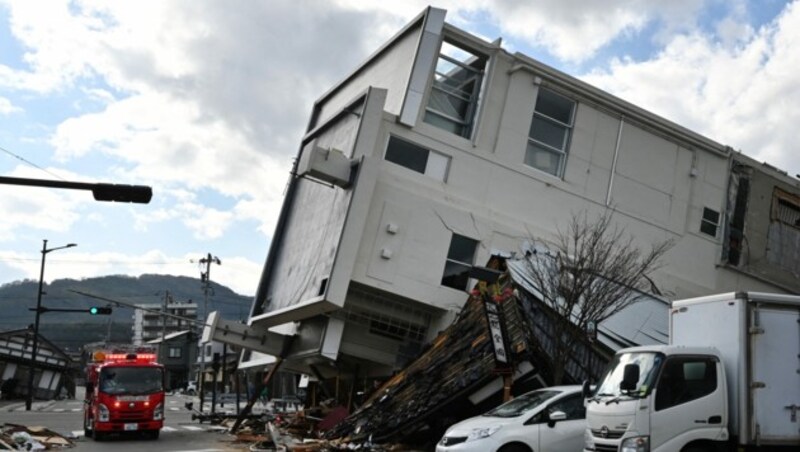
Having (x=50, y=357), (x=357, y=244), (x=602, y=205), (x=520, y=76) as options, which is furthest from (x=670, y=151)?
(x=50, y=357)

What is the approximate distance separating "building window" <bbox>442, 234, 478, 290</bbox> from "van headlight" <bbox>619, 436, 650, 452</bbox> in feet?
49.5

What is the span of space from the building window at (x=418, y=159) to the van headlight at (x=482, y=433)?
13496mm

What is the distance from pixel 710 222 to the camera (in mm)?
31062

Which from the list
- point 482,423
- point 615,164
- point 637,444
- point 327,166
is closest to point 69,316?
point 327,166

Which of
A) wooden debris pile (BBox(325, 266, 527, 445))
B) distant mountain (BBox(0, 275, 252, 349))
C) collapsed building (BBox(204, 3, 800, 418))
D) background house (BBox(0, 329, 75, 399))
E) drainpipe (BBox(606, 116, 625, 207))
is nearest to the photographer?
wooden debris pile (BBox(325, 266, 527, 445))

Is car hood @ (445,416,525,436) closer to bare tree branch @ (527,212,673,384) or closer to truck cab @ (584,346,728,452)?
truck cab @ (584,346,728,452)

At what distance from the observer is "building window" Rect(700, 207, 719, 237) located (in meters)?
30.8

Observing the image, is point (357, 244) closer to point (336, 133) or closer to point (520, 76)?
point (336, 133)

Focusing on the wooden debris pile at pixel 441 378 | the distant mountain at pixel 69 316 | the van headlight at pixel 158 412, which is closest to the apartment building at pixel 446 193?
the wooden debris pile at pixel 441 378

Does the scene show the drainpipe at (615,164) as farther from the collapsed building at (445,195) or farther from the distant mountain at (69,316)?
the distant mountain at (69,316)

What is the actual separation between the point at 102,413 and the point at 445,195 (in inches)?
480

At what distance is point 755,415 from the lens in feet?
34.9

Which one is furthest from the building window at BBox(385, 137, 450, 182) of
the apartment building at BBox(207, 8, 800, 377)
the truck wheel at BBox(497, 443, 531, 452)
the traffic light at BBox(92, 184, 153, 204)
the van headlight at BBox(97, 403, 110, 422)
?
the truck wheel at BBox(497, 443, 531, 452)

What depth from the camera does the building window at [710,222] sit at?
30.8m
